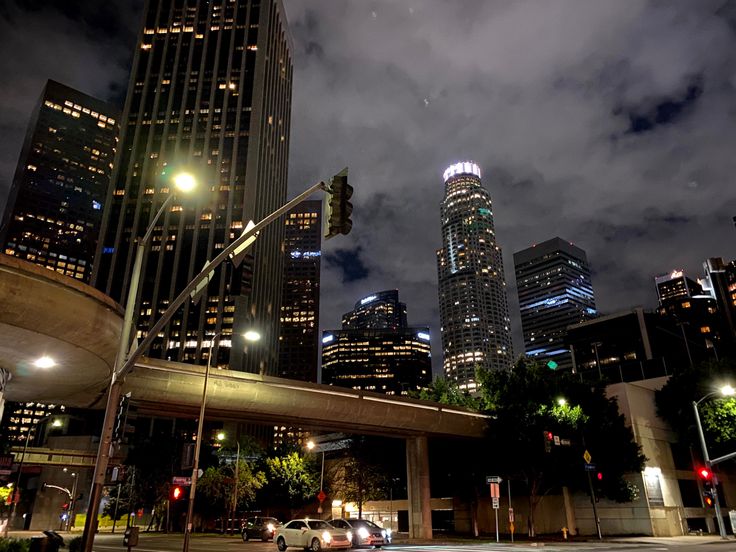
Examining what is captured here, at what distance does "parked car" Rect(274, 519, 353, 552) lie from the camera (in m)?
26.0

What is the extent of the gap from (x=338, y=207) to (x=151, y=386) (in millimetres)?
23844

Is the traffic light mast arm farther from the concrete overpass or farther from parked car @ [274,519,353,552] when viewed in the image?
parked car @ [274,519,353,552]

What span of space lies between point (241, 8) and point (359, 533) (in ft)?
643

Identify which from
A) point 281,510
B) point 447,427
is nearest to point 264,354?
point 281,510

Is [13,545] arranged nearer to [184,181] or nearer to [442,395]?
[184,181]

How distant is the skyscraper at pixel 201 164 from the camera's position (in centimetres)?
15500

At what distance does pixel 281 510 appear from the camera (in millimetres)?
62344

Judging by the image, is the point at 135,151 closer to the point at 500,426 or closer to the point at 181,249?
the point at 181,249

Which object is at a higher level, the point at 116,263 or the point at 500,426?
the point at 116,263

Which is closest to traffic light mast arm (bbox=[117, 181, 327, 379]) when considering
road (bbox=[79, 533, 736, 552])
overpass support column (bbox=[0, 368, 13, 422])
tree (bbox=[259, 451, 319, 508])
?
overpass support column (bbox=[0, 368, 13, 422])

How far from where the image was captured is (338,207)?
10.6 meters

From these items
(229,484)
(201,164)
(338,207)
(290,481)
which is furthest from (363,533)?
(201,164)

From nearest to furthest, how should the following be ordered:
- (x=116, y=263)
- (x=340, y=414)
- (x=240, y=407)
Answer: (x=240, y=407) → (x=340, y=414) → (x=116, y=263)

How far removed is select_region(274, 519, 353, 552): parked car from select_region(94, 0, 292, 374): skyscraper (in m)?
124
